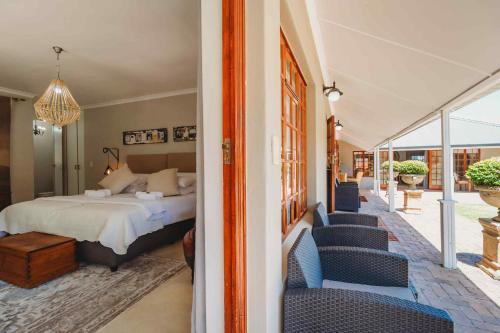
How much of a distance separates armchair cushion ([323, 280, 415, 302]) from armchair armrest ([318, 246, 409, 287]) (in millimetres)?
29

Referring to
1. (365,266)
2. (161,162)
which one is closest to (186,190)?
(161,162)

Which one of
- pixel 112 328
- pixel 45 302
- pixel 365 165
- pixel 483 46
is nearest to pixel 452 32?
pixel 483 46

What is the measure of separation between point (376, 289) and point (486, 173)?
2459mm

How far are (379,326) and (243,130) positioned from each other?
109cm

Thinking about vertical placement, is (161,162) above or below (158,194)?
above

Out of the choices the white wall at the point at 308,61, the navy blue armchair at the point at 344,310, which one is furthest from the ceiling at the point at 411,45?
the navy blue armchair at the point at 344,310

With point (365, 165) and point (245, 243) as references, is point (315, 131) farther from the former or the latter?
point (365, 165)

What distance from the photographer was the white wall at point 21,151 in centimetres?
486

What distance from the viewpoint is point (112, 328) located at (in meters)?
1.69

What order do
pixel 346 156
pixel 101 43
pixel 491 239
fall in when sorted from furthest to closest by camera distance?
pixel 346 156 → pixel 101 43 → pixel 491 239

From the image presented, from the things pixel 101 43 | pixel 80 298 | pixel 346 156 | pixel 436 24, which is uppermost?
pixel 101 43

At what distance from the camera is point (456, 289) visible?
2.31 meters

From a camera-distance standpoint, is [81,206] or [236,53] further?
[81,206]

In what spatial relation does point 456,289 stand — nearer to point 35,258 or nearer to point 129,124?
point 35,258
